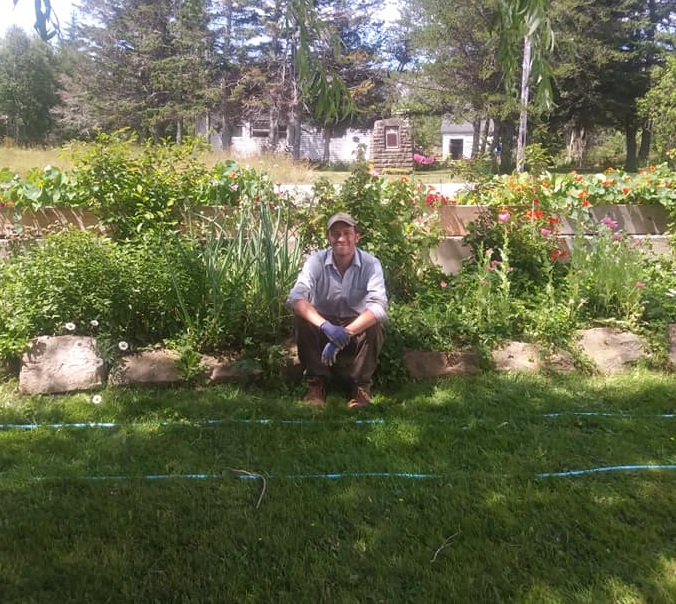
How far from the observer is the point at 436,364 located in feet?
11.8

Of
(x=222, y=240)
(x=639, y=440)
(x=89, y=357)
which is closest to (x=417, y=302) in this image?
(x=222, y=240)

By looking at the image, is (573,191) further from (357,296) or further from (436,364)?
(357,296)

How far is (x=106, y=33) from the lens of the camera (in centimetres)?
2681

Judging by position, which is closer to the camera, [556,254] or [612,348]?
[612,348]

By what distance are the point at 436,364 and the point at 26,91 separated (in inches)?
1261

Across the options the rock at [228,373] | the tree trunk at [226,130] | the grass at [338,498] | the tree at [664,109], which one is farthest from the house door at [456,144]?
the rock at [228,373]

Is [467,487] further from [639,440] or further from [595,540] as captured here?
[639,440]

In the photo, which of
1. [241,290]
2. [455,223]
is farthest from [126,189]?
[455,223]

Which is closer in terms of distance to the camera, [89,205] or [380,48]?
[89,205]

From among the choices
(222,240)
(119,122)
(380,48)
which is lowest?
(222,240)

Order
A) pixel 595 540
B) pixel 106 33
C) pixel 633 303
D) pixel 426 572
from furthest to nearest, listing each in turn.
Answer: pixel 106 33, pixel 633 303, pixel 595 540, pixel 426 572

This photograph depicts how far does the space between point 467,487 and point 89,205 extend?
3.45 metres

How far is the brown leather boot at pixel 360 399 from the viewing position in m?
3.22

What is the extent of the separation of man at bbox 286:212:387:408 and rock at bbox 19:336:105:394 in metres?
1.21
